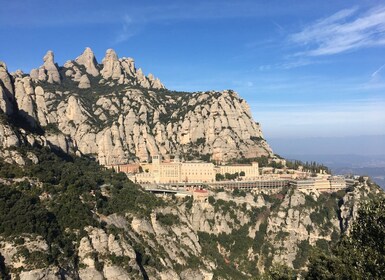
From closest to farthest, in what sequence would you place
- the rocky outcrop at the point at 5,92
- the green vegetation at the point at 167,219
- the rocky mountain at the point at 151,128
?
1. the green vegetation at the point at 167,219
2. the rocky outcrop at the point at 5,92
3. the rocky mountain at the point at 151,128

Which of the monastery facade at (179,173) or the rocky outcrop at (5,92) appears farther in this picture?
the monastery facade at (179,173)

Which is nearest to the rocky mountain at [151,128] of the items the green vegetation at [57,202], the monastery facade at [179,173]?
the monastery facade at [179,173]

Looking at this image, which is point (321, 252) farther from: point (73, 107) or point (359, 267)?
point (73, 107)

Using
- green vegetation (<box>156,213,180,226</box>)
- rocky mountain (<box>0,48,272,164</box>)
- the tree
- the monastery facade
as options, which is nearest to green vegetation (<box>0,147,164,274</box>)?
green vegetation (<box>156,213,180,226</box>)

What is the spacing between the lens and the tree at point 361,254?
3725 cm

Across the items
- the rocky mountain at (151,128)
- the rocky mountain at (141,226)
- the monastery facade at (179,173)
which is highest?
the rocky mountain at (151,128)

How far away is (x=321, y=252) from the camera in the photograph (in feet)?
142

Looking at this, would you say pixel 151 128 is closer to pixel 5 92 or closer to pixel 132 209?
pixel 5 92

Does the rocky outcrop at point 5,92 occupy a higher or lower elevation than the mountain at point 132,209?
higher

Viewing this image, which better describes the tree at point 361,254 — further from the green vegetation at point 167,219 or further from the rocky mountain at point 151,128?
the rocky mountain at point 151,128

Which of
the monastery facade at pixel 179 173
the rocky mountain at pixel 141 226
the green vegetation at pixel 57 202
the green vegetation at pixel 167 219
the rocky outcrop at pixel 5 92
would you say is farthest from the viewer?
the monastery facade at pixel 179 173

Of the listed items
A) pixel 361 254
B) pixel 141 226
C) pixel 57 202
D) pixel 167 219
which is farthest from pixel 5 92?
pixel 361 254

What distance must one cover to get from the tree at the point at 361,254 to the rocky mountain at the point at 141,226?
35514 millimetres

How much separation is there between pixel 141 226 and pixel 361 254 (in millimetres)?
65755
